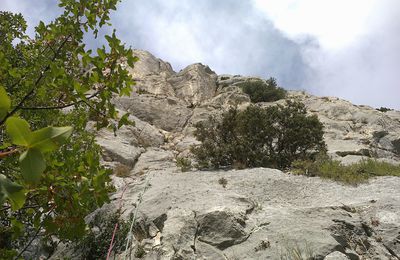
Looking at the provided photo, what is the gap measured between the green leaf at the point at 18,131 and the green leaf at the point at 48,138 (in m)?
0.02

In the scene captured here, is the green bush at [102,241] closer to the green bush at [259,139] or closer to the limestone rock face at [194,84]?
the green bush at [259,139]

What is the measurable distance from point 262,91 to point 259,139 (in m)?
18.9

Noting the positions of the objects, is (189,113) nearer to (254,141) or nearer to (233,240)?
(254,141)

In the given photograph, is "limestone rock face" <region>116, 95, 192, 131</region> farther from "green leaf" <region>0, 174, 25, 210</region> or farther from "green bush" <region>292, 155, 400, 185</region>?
"green leaf" <region>0, 174, 25, 210</region>

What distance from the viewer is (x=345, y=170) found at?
12.1 m

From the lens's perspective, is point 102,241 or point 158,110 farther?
point 158,110

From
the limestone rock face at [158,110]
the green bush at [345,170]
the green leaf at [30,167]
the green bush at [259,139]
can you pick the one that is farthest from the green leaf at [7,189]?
the limestone rock face at [158,110]

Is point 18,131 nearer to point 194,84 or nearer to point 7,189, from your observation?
point 7,189

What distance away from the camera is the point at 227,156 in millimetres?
14406

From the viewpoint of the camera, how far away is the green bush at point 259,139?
14.2 metres

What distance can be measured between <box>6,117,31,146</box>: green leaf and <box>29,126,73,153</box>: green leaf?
0.02 m

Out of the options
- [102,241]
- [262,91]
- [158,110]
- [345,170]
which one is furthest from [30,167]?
[262,91]

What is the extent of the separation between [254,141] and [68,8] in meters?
11.2

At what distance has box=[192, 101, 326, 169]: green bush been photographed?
14.2 m
